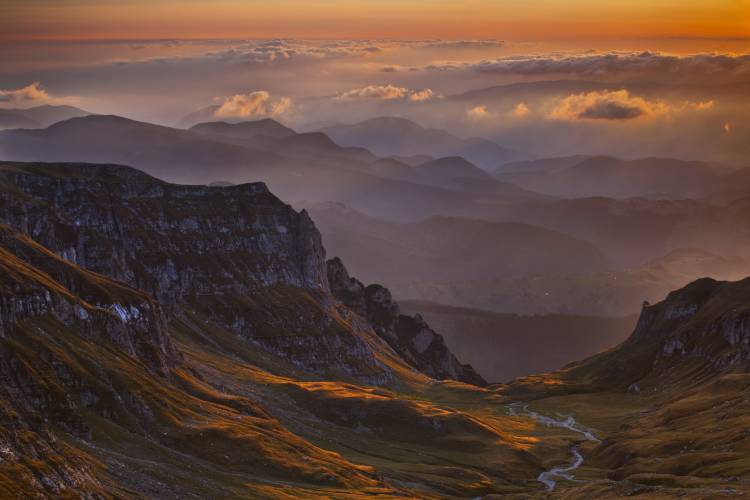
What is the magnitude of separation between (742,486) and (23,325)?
140776 millimetres

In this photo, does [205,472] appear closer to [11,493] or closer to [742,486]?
[11,493]

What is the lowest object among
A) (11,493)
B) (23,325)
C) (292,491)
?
(292,491)

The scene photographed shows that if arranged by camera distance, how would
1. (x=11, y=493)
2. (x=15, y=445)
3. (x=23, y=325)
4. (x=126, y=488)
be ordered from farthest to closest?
(x=23, y=325)
(x=126, y=488)
(x=15, y=445)
(x=11, y=493)

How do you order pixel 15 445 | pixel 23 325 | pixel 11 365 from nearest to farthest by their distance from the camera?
pixel 15 445 < pixel 11 365 < pixel 23 325

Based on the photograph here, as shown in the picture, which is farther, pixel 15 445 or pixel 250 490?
pixel 250 490

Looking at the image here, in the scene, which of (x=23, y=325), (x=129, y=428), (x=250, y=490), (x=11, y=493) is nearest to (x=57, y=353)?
(x=23, y=325)

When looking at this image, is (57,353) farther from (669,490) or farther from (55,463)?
(669,490)

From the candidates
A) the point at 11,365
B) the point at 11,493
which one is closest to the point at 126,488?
the point at 11,493

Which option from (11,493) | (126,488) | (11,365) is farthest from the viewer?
(11,365)

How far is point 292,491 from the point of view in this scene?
7702 inches

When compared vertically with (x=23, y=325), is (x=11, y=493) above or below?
below

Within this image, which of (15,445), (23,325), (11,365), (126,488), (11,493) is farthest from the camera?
(23,325)

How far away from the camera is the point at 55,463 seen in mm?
144625

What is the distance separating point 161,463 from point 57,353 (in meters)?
32.9
